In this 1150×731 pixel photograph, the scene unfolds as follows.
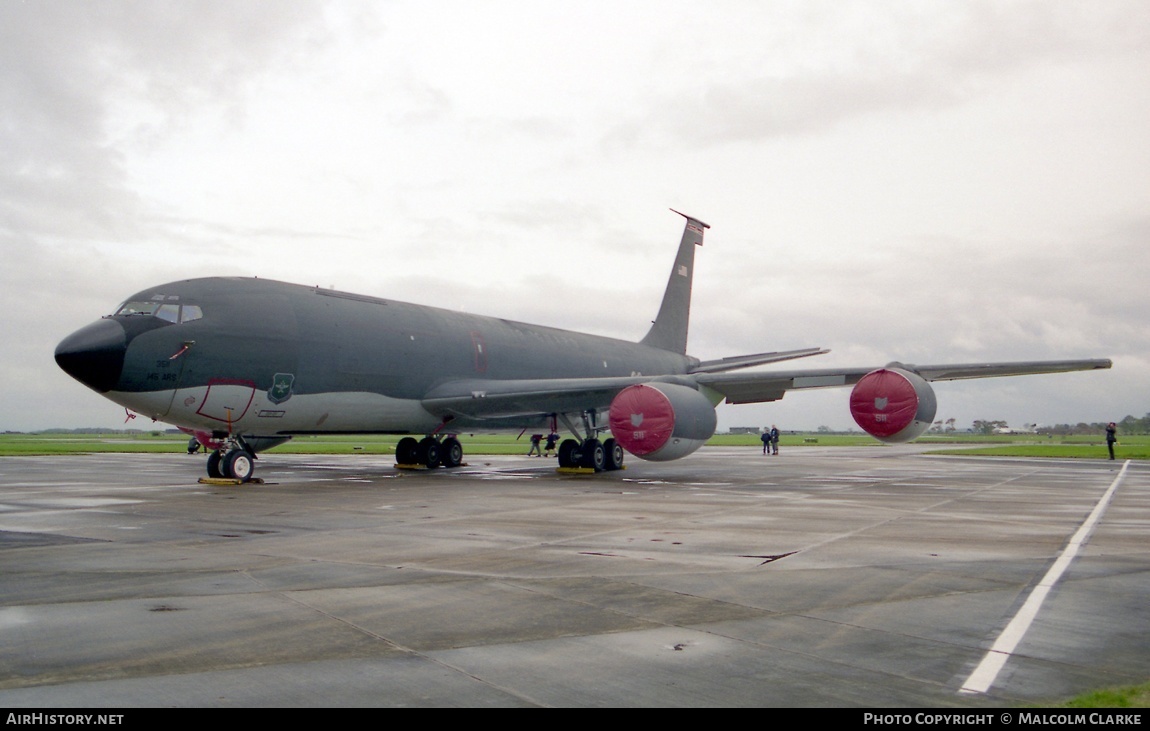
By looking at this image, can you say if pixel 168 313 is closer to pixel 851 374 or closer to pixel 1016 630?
pixel 851 374

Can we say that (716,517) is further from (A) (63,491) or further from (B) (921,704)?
(A) (63,491)

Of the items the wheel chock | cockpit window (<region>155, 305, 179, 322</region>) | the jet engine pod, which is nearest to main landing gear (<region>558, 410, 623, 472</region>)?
the jet engine pod

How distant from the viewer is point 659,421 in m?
17.8

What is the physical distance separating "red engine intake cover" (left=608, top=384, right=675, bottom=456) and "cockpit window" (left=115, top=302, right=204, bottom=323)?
8712 mm

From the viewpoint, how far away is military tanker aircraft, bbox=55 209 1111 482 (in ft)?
51.7

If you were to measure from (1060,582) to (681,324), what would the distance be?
2595 cm

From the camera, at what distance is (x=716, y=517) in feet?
36.4

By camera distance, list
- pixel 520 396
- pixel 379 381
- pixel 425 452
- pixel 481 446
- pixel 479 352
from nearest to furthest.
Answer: pixel 379 381, pixel 520 396, pixel 479 352, pixel 425 452, pixel 481 446

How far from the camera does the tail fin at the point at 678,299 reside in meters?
31.0

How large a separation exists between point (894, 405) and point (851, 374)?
141 centimetres

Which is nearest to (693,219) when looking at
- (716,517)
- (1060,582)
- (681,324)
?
(681,324)

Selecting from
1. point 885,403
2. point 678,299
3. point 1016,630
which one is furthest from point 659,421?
point 678,299

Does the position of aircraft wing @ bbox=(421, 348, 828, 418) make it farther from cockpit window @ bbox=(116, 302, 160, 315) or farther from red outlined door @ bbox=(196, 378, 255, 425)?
cockpit window @ bbox=(116, 302, 160, 315)
